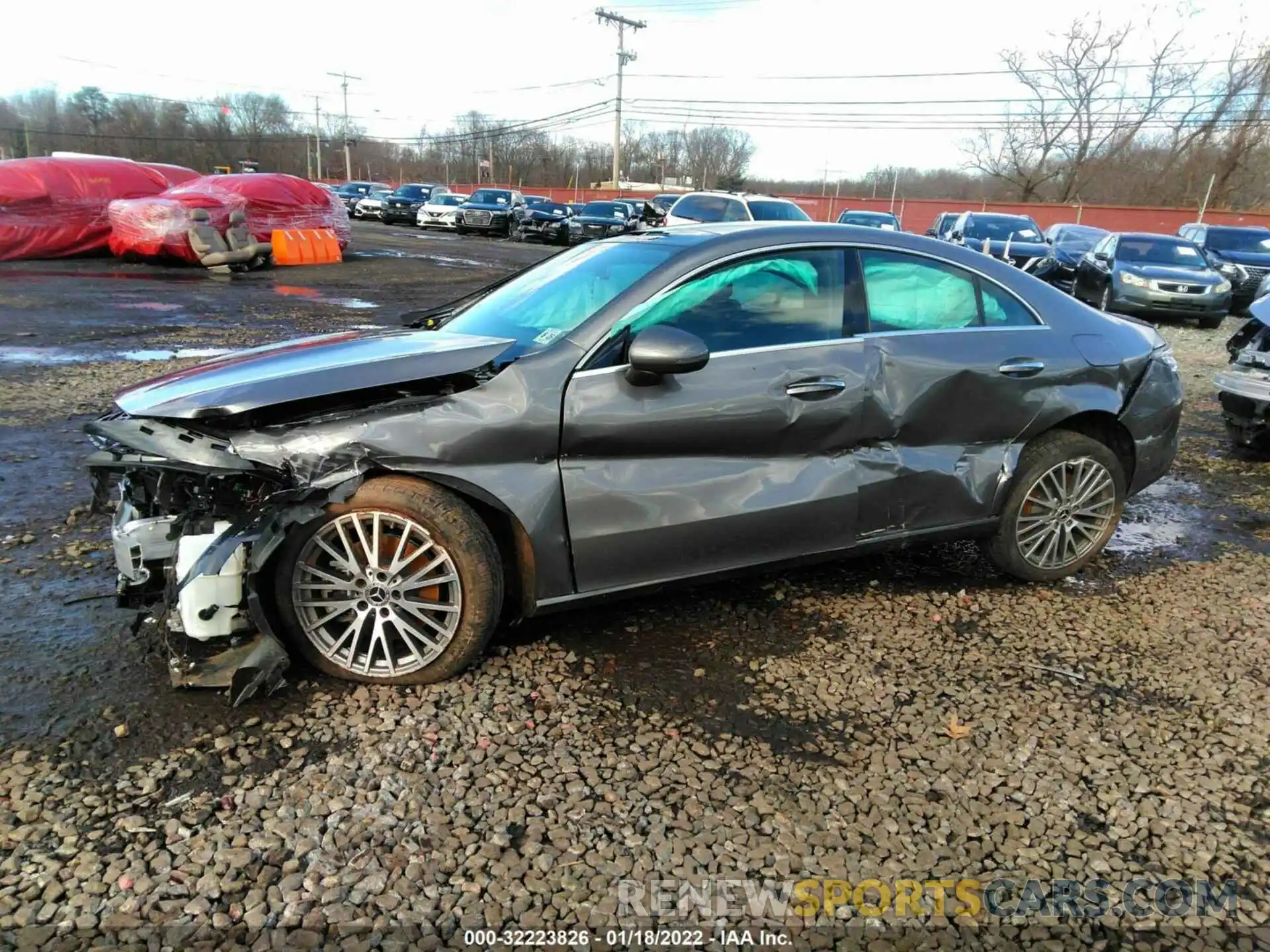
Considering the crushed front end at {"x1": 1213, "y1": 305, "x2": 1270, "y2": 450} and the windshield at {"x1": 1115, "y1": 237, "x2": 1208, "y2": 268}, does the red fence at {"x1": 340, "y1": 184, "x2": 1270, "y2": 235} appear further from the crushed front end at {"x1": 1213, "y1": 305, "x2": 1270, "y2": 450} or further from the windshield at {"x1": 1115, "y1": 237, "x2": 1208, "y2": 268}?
the crushed front end at {"x1": 1213, "y1": 305, "x2": 1270, "y2": 450}

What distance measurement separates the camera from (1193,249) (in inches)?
600

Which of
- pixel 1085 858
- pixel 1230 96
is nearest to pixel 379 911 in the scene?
pixel 1085 858

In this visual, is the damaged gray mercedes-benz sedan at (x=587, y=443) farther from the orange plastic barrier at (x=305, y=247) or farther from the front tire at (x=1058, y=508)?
the orange plastic barrier at (x=305, y=247)

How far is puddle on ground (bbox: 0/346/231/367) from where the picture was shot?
26.8ft

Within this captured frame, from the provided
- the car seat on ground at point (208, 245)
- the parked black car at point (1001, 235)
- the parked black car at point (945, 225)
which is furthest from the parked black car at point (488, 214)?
the parked black car at point (1001, 235)

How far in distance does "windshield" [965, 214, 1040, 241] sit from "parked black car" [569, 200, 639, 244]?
11108mm

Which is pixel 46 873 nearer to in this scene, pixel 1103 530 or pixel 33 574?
pixel 33 574

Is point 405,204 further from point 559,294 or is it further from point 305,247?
point 559,294

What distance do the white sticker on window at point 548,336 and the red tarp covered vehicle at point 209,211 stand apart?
53.4 feet

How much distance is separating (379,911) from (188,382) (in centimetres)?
206

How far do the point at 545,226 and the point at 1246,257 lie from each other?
67.0ft

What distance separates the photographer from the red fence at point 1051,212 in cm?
3497

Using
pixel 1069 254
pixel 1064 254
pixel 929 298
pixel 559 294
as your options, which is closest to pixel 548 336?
pixel 559 294

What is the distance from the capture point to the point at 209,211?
1666 centimetres
